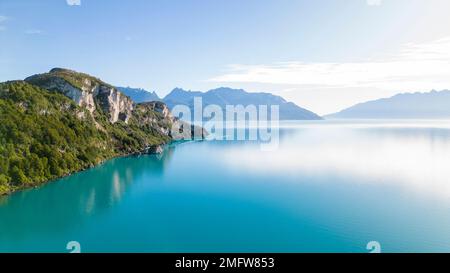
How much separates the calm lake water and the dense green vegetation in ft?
7.86

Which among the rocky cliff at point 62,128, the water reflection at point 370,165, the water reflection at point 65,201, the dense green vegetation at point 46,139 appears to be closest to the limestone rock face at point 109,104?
the rocky cliff at point 62,128

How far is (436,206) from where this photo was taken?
28.3 meters

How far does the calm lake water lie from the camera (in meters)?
21.0

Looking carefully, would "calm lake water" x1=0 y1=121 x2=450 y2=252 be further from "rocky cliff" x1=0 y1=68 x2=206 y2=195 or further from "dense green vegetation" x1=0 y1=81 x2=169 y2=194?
"rocky cliff" x1=0 y1=68 x2=206 y2=195

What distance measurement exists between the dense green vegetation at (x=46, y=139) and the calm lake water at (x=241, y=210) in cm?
240

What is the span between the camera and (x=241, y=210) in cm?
2812

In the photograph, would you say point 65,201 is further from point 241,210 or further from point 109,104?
point 109,104

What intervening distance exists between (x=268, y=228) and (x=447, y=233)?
12.0 m

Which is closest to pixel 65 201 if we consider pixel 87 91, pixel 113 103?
pixel 87 91

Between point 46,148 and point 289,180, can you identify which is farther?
point 46,148

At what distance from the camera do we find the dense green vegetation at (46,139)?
3684cm

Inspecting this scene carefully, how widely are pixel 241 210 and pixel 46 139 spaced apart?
105 ft
